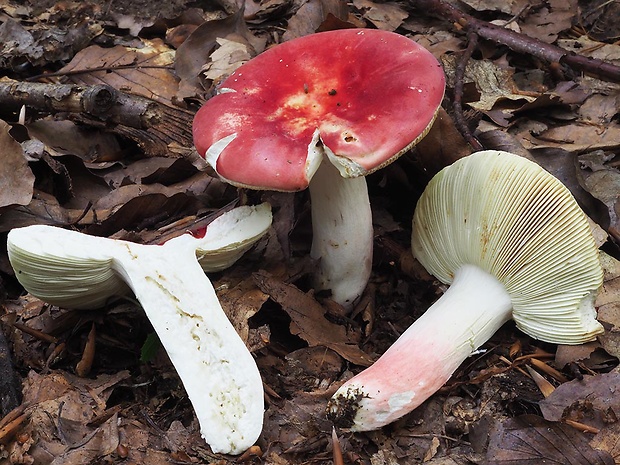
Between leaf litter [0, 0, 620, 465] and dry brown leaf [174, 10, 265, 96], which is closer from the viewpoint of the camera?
leaf litter [0, 0, 620, 465]

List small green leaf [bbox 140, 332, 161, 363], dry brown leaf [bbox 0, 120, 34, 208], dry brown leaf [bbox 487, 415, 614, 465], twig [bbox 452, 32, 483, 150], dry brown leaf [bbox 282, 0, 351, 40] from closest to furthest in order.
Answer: dry brown leaf [bbox 487, 415, 614, 465] → small green leaf [bbox 140, 332, 161, 363] → dry brown leaf [bbox 0, 120, 34, 208] → twig [bbox 452, 32, 483, 150] → dry brown leaf [bbox 282, 0, 351, 40]

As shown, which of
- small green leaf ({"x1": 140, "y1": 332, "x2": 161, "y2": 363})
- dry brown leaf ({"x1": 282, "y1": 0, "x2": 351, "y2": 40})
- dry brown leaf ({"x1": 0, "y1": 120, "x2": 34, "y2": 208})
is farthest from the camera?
dry brown leaf ({"x1": 282, "y1": 0, "x2": 351, "y2": 40})

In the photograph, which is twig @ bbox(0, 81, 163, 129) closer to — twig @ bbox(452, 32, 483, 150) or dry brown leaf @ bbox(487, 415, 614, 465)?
twig @ bbox(452, 32, 483, 150)

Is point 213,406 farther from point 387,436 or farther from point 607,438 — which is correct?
point 607,438

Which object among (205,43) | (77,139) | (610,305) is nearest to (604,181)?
(610,305)

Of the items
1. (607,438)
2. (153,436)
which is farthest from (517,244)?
(153,436)

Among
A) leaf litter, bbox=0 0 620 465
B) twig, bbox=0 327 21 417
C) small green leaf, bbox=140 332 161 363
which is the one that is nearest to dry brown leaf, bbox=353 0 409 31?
leaf litter, bbox=0 0 620 465

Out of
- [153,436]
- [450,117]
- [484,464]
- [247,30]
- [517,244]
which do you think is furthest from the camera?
[247,30]
